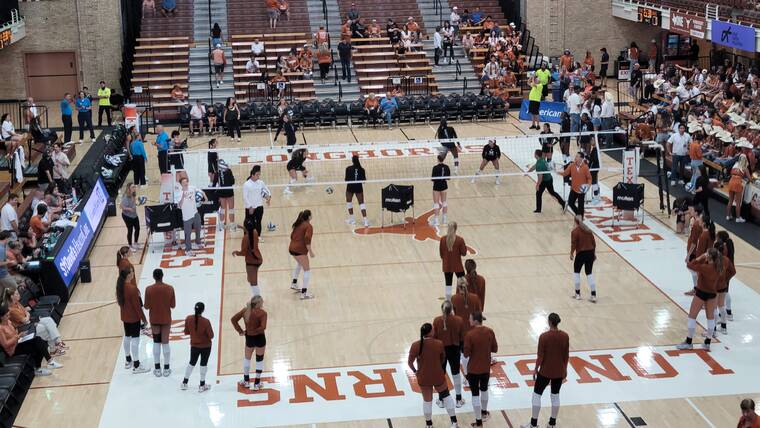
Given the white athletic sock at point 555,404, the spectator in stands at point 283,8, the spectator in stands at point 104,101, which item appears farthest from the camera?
the spectator in stands at point 283,8

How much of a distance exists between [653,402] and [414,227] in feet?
30.5

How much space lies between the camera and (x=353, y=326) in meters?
17.1

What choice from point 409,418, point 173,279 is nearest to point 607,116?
point 173,279

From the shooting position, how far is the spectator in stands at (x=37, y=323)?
15.4 m

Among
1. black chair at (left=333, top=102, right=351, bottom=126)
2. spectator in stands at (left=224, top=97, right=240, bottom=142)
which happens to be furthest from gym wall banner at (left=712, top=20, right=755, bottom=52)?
spectator in stands at (left=224, top=97, right=240, bottom=142)

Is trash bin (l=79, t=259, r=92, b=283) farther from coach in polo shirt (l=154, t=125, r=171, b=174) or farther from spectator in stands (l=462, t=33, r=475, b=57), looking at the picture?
spectator in stands (l=462, t=33, r=475, b=57)

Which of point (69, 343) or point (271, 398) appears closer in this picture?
point (271, 398)

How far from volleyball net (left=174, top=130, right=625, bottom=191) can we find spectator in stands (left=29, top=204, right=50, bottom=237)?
17.8ft

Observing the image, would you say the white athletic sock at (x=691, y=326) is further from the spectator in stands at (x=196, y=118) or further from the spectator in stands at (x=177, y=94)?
the spectator in stands at (x=177, y=94)

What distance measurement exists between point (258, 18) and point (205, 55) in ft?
11.2

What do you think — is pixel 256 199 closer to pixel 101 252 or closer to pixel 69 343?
pixel 101 252

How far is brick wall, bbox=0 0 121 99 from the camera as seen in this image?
130 feet

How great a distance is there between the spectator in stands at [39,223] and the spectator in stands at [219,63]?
19.5m

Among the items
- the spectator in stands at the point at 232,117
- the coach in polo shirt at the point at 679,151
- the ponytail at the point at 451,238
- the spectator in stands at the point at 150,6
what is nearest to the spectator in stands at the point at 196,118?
the spectator in stands at the point at 232,117
